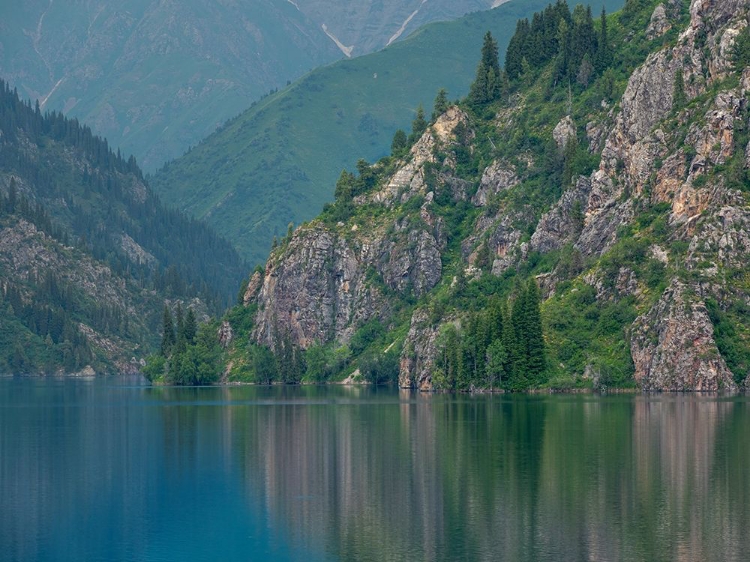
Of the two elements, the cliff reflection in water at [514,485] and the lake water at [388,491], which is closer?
the cliff reflection in water at [514,485]

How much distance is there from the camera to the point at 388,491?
116 m

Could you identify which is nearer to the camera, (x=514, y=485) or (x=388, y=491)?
(x=388, y=491)

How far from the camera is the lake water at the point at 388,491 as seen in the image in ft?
310

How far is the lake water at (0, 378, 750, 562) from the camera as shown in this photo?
310ft

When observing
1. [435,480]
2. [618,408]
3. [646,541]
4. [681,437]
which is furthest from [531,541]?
[618,408]

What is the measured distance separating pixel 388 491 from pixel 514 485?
10.9 m

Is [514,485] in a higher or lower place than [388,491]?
higher

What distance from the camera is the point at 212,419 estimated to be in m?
193

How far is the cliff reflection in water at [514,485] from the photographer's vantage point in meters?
93.6

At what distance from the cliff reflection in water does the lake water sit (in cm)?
24

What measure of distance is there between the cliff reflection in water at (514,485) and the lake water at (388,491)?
239 millimetres

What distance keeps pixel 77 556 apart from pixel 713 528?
147 ft

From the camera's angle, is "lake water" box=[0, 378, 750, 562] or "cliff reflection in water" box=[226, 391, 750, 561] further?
"lake water" box=[0, 378, 750, 562]

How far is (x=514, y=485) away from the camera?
11681 cm
